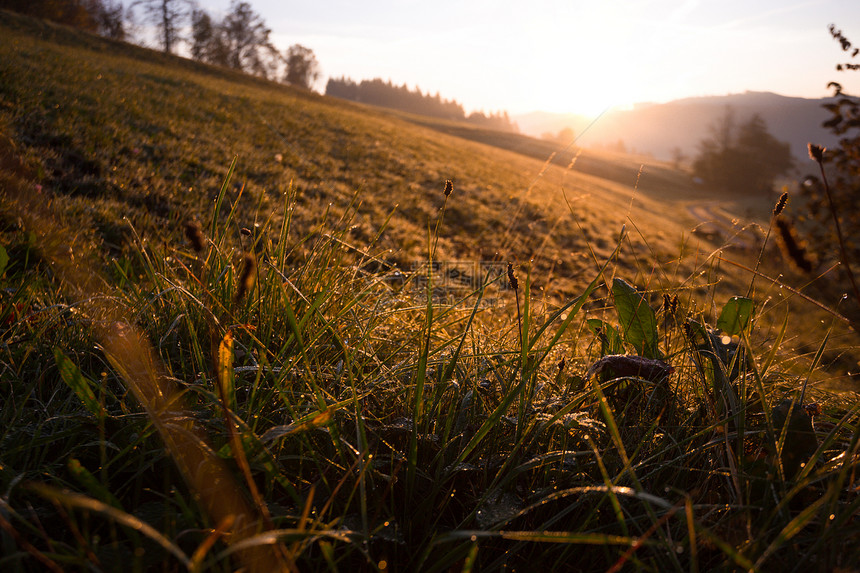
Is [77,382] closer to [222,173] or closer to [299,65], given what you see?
[222,173]

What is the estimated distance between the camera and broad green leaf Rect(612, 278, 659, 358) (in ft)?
4.85

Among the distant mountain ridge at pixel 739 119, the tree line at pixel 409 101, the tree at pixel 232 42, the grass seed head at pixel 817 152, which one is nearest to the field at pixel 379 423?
the grass seed head at pixel 817 152

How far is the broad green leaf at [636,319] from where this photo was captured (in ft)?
4.85

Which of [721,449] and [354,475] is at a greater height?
[721,449]

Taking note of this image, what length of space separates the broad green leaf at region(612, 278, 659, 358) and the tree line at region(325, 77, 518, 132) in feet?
299

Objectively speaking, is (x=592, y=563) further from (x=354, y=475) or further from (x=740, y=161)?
(x=740, y=161)

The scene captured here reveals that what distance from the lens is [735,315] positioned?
1.46 metres

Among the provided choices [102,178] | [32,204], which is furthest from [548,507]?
[102,178]

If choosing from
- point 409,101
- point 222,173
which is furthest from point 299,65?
point 222,173

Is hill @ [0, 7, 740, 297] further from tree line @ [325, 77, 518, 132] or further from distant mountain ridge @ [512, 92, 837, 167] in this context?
distant mountain ridge @ [512, 92, 837, 167]

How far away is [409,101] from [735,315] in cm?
9616

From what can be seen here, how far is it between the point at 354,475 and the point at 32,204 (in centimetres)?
276

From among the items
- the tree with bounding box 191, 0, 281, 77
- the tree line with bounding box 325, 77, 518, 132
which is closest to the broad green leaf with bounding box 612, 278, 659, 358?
the tree with bounding box 191, 0, 281, 77

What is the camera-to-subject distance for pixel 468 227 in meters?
6.82
